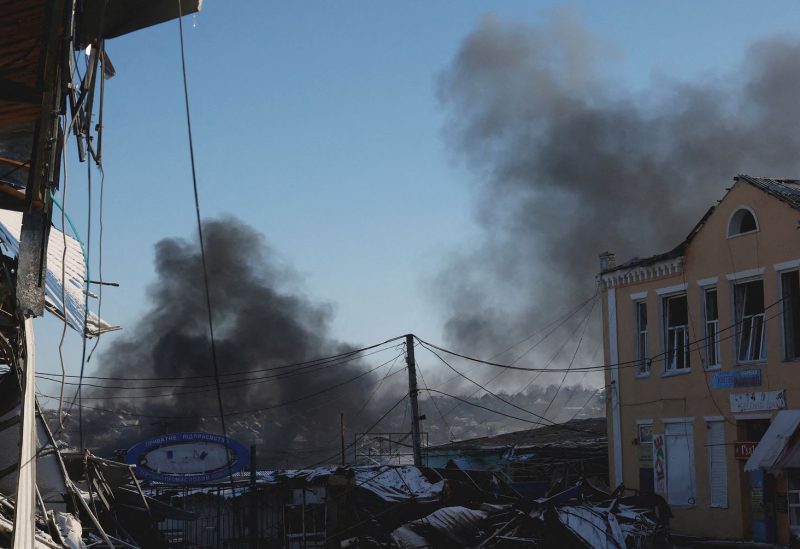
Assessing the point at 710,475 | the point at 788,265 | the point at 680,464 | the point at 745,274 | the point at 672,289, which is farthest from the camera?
the point at 672,289

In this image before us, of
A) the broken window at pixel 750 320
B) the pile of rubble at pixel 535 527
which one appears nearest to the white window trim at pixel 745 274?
the broken window at pixel 750 320

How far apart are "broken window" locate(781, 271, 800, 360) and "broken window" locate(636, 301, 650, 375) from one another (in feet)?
15.9

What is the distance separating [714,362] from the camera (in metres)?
27.5

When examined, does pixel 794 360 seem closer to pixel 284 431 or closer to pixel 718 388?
pixel 718 388

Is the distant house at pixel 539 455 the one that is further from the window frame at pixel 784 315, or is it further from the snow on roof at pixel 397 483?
the window frame at pixel 784 315

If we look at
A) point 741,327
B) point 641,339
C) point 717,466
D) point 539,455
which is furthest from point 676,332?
point 539,455

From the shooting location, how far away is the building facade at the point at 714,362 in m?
25.5

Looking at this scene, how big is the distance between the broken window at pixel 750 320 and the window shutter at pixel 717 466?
1927mm

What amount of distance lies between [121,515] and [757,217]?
56.3ft

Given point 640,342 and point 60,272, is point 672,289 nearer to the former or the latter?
point 640,342

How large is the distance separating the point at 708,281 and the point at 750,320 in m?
1.58

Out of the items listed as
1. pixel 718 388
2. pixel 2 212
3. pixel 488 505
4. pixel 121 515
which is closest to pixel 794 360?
pixel 718 388

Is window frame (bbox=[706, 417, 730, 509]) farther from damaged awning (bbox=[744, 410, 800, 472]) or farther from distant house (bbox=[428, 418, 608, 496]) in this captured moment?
distant house (bbox=[428, 418, 608, 496])

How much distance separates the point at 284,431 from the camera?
80750mm
